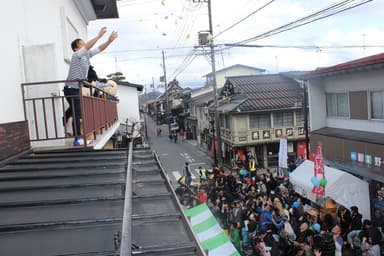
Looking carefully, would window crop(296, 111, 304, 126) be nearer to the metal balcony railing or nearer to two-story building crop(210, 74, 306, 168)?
two-story building crop(210, 74, 306, 168)

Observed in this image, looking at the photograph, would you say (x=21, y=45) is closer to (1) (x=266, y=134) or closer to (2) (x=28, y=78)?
(2) (x=28, y=78)

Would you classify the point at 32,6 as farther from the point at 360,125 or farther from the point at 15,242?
the point at 360,125

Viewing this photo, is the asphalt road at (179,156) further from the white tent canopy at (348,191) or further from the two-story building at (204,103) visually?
the white tent canopy at (348,191)

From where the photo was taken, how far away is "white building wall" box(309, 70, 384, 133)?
1081 cm

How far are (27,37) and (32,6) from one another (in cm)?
52

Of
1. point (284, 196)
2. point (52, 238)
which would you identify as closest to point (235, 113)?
point (284, 196)

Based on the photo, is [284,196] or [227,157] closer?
[284,196]

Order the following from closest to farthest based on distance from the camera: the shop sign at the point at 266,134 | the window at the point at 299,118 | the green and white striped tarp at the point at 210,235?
the green and white striped tarp at the point at 210,235 → the shop sign at the point at 266,134 → the window at the point at 299,118

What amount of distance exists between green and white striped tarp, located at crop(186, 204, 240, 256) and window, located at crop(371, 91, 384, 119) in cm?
580

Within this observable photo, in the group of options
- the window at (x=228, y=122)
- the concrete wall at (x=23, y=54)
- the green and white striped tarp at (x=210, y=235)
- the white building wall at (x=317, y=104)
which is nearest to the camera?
the concrete wall at (x=23, y=54)

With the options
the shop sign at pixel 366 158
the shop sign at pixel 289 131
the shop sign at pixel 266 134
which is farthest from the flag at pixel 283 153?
the shop sign at pixel 289 131

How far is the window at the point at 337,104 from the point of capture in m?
12.6

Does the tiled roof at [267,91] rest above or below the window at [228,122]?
above

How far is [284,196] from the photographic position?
12086 mm
